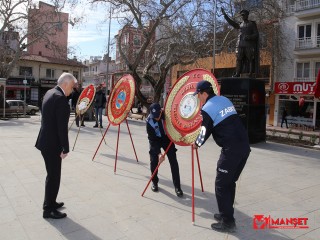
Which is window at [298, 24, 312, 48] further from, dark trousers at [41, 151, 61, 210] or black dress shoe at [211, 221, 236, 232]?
dark trousers at [41, 151, 61, 210]

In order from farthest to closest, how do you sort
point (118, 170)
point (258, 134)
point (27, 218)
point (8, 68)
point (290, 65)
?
point (290, 65)
point (8, 68)
point (258, 134)
point (118, 170)
point (27, 218)

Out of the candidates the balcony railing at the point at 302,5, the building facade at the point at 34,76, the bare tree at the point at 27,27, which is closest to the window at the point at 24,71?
the building facade at the point at 34,76

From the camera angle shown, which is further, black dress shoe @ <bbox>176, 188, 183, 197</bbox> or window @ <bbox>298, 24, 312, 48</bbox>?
window @ <bbox>298, 24, 312, 48</bbox>

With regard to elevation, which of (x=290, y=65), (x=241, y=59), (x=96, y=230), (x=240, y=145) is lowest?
(x=96, y=230)

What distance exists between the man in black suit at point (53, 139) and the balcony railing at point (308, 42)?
27.6 meters

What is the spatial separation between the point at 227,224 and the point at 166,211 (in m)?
0.97

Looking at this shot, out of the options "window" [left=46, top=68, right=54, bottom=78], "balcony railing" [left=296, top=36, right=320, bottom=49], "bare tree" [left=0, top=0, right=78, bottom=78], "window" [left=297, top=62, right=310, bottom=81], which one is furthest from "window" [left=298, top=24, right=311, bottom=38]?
"window" [left=46, top=68, right=54, bottom=78]

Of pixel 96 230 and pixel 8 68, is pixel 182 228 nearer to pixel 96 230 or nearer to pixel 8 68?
pixel 96 230

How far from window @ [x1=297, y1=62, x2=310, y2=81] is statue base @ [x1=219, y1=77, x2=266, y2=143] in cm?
1931

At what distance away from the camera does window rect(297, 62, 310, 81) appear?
92.9ft

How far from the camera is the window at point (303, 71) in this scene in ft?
92.9

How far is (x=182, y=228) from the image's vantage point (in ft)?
13.0

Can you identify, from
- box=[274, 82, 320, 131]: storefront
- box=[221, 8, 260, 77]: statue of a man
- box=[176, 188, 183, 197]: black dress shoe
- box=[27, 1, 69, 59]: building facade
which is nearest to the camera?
box=[176, 188, 183, 197]: black dress shoe

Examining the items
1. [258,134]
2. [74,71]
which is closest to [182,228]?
[258,134]
